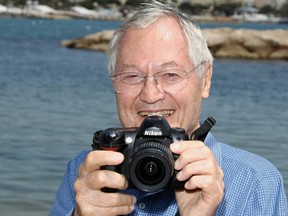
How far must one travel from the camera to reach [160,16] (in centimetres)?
312

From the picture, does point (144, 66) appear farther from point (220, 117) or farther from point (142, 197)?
point (220, 117)

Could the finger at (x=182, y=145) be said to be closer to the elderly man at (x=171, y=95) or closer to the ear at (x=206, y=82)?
the elderly man at (x=171, y=95)

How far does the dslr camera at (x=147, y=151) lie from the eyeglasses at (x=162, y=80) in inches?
9.5

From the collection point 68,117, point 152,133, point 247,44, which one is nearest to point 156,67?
point 152,133

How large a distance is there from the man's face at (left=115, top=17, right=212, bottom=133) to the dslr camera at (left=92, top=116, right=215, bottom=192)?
21cm

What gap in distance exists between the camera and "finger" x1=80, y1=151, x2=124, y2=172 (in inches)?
109

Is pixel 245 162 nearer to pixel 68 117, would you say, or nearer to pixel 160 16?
pixel 160 16

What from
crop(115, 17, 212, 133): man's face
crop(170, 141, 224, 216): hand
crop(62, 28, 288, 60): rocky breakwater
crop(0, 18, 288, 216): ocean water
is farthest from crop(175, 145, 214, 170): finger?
crop(62, 28, 288, 60): rocky breakwater

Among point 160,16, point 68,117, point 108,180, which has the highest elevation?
point 160,16

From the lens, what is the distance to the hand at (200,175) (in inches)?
108

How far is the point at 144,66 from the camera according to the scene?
304 cm

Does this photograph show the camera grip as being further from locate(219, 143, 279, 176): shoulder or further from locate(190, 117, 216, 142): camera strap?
locate(219, 143, 279, 176): shoulder

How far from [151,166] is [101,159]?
151 mm

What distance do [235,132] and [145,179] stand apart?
11923 mm
